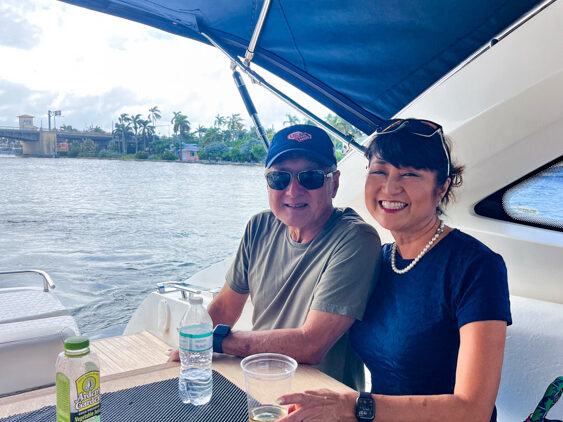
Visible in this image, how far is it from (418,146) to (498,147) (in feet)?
2.73

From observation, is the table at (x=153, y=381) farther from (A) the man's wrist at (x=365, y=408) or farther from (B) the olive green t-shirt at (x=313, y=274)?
(B) the olive green t-shirt at (x=313, y=274)

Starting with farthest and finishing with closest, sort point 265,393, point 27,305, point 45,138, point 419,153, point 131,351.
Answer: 1. point 45,138
2. point 131,351
3. point 27,305
4. point 419,153
5. point 265,393

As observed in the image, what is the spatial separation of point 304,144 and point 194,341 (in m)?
0.74

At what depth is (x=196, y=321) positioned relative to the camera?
1191 millimetres

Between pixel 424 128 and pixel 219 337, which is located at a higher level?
pixel 424 128

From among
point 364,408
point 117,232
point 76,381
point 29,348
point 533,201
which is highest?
Result: point 533,201

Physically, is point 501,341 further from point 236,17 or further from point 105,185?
point 105,185

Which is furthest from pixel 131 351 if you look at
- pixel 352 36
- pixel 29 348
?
Result: pixel 352 36

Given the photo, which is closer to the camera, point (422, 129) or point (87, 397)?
point (87, 397)

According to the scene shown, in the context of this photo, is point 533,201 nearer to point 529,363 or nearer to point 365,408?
point 529,363

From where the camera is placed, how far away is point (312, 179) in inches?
59.8

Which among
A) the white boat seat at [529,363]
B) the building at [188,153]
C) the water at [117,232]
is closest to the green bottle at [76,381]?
the white boat seat at [529,363]

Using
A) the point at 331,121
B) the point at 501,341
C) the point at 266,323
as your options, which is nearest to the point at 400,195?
the point at 501,341

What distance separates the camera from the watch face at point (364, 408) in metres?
0.94
